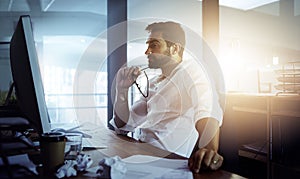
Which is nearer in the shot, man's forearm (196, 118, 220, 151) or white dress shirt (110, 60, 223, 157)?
man's forearm (196, 118, 220, 151)

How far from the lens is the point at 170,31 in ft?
5.64

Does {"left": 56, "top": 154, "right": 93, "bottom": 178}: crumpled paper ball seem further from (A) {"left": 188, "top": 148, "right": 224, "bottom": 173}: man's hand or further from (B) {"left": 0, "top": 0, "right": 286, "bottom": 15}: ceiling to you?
(B) {"left": 0, "top": 0, "right": 286, "bottom": 15}: ceiling

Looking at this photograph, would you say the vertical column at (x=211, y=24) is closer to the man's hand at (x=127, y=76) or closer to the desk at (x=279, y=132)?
the desk at (x=279, y=132)

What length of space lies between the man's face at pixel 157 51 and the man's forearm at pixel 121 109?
0.25 m

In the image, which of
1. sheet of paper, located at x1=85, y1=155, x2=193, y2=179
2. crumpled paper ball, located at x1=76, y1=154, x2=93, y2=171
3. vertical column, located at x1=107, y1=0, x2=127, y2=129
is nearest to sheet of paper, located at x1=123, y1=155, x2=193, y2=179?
sheet of paper, located at x1=85, y1=155, x2=193, y2=179

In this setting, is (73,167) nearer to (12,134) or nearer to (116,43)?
(12,134)

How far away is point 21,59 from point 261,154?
1.88 meters

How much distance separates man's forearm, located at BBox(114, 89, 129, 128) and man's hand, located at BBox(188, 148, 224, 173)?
0.81 m

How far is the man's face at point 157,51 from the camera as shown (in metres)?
1.65

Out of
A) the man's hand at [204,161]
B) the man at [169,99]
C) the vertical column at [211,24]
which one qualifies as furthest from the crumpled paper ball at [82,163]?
the vertical column at [211,24]

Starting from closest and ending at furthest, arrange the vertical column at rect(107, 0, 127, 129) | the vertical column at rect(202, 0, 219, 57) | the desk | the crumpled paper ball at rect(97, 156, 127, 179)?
1. the crumpled paper ball at rect(97, 156, 127, 179)
2. the desk
3. the vertical column at rect(202, 0, 219, 57)
4. the vertical column at rect(107, 0, 127, 129)

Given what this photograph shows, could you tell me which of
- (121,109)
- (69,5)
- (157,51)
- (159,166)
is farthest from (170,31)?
(69,5)

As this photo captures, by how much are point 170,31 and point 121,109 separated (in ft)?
1.77

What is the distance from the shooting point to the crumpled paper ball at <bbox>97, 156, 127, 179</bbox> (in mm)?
782
